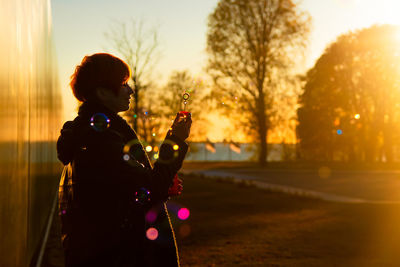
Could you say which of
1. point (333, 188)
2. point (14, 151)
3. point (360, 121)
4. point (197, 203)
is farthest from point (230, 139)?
point (14, 151)

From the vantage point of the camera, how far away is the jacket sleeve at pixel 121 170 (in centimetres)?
200

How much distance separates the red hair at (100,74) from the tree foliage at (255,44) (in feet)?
99.9

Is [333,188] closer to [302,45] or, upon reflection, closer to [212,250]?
[212,250]

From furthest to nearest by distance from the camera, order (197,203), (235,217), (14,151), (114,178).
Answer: (197,203) < (235,217) < (14,151) < (114,178)

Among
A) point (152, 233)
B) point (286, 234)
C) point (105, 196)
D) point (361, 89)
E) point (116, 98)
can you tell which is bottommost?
point (286, 234)

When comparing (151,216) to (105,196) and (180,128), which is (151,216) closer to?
(105,196)

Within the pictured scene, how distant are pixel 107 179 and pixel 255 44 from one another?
32297 millimetres

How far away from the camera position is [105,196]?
2.02m

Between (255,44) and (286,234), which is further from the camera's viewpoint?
(255,44)

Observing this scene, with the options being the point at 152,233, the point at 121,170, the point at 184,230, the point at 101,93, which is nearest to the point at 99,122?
the point at 101,93

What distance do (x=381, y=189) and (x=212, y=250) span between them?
12576mm

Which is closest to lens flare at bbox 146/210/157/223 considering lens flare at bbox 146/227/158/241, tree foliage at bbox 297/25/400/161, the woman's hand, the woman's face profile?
lens flare at bbox 146/227/158/241

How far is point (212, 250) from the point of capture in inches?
286

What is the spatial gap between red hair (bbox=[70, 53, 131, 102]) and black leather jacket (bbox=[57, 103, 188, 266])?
0.17 m
